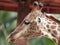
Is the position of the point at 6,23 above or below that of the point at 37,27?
below

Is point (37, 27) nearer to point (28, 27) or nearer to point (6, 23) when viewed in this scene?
point (28, 27)

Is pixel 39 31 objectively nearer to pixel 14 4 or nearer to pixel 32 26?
pixel 32 26

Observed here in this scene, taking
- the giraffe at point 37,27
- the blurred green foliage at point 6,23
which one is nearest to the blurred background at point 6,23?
the blurred green foliage at point 6,23

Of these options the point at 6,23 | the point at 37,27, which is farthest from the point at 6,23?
the point at 37,27

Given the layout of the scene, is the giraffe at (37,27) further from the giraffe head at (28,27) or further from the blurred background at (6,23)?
the blurred background at (6,23)

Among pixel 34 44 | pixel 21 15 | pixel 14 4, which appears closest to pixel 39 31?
pixel 21 15

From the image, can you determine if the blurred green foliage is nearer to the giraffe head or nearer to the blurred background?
the blurred background

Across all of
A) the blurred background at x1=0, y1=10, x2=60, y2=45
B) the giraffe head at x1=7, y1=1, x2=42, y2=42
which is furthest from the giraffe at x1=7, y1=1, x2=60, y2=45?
the blurred background at x1=0, y1=10, x2=60, y2=45
